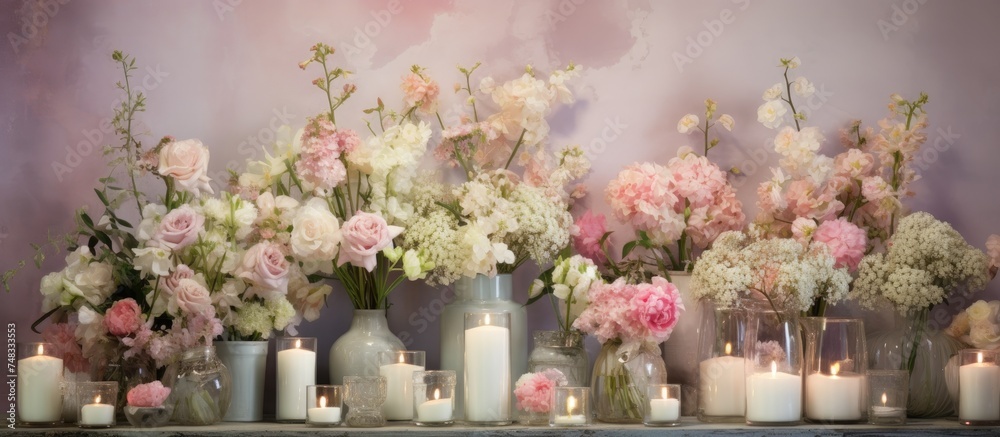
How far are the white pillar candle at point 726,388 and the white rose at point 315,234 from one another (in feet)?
2.80

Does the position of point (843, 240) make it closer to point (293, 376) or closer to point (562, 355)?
point (562, 355)

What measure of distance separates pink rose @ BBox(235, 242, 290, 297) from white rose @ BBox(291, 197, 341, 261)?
41 millimetres

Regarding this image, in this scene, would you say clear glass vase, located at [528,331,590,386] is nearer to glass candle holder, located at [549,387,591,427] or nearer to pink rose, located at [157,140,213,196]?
glass candle holder, located at [549,387,591,427]

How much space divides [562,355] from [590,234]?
1.09 feet

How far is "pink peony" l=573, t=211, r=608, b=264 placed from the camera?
98.7 inches

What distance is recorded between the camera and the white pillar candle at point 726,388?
225 cm

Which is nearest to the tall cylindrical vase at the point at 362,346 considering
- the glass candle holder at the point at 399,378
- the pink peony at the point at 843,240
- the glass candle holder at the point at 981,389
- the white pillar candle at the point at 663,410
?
the glass candle holder at the point at 399,378

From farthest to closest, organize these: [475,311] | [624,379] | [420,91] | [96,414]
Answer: [420,91] → [475,311] → [624,379] → [96,414]

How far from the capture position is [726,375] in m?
2.26

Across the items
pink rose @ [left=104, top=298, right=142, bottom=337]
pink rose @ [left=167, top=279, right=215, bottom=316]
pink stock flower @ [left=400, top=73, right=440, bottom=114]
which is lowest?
pink rose @ [left=104, top=298, right=142, bottom=337]

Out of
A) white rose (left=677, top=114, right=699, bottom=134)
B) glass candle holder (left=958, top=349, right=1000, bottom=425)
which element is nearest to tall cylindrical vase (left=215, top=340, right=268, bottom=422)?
white rose (left=677, top=114, right=699, bottom=134)

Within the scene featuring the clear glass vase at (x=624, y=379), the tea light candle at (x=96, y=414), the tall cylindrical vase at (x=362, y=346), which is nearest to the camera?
the tea light candle at (x=96, y=414)

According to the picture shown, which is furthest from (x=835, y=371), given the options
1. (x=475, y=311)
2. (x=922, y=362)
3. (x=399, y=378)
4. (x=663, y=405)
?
(x=399, y=378)

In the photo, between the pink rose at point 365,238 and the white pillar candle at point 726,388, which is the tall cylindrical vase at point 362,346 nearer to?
the pink rose at point 365,238
